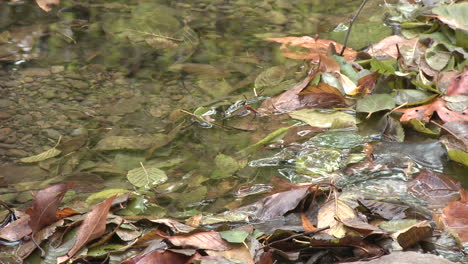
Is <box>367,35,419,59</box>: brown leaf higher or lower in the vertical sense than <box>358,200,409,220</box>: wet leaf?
lower

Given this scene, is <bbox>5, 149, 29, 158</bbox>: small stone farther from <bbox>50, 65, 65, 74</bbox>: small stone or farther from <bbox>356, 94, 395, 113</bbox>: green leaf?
<bbox>356, 94, 395, 113</bbox>: green leaf

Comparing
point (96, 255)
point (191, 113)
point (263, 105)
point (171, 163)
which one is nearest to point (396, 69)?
point (263, 105)

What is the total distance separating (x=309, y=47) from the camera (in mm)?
2705

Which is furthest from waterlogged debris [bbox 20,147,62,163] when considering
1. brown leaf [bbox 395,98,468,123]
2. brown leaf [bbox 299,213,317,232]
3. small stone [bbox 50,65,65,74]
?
brown leaf [bbox 395,98,468,123]

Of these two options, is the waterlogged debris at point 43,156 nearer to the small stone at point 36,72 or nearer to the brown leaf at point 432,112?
the small stone at point 36,72

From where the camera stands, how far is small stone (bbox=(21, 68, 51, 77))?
2.51 metres

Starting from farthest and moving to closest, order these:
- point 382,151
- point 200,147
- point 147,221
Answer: point 200,147 < point 382,151 < point 147,221

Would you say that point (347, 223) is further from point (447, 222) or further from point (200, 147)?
point (200, 147)

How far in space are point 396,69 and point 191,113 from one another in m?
0.78

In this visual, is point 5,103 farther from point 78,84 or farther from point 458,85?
point 458,85

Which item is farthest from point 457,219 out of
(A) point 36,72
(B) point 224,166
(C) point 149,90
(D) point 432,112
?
(A) point 36,72

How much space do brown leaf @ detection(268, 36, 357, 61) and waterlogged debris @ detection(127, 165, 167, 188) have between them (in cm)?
101

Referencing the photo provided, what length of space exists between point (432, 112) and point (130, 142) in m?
0.99

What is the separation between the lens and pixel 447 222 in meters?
1.46
